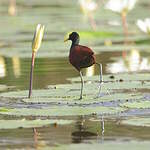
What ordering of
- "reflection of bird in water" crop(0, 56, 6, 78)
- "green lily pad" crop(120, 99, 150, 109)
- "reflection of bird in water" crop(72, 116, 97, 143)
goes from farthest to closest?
"reflection of bird in water" crop(0, 56, 6, 78), "green lily pad" crop(120, 99, 150, 109), "reflection of bird in water" crop(72, 116, 97, 143)

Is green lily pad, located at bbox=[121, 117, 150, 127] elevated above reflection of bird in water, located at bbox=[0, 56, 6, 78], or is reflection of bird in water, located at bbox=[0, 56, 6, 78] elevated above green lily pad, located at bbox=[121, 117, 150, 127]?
reflection of bird in water, located at bbox=[0, 56, 6, 78]

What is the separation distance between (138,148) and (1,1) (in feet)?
78.7

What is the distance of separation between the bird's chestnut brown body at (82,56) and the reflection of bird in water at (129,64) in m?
2.94

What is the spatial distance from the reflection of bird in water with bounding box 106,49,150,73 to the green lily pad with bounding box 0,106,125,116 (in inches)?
144

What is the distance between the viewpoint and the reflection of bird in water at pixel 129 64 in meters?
11.3

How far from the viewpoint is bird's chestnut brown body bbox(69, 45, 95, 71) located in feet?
26.3

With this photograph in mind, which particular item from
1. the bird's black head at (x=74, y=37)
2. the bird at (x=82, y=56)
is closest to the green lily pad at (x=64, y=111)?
the bird at (x=82, y=56)

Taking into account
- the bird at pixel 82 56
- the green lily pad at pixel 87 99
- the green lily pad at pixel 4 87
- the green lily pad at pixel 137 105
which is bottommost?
the green lily pad at pixel 137 105

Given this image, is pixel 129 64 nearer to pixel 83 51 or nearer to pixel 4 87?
pixel 4 87

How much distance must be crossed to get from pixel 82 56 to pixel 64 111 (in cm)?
95

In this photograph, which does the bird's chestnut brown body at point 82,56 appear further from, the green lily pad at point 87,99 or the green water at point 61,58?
the green water at point 61,58

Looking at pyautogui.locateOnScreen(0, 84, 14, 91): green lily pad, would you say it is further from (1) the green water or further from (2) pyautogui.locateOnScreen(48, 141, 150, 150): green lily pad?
(2) pyautogui.locateOnScreen(48, 141, 150, 150): green lily pad

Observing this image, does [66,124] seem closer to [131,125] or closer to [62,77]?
[131,125]

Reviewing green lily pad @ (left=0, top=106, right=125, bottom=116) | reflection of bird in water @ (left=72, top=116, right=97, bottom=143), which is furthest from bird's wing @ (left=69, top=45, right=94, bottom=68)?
reflection of bird in water @ (left=72, top=116, right=97, bottom=143)
